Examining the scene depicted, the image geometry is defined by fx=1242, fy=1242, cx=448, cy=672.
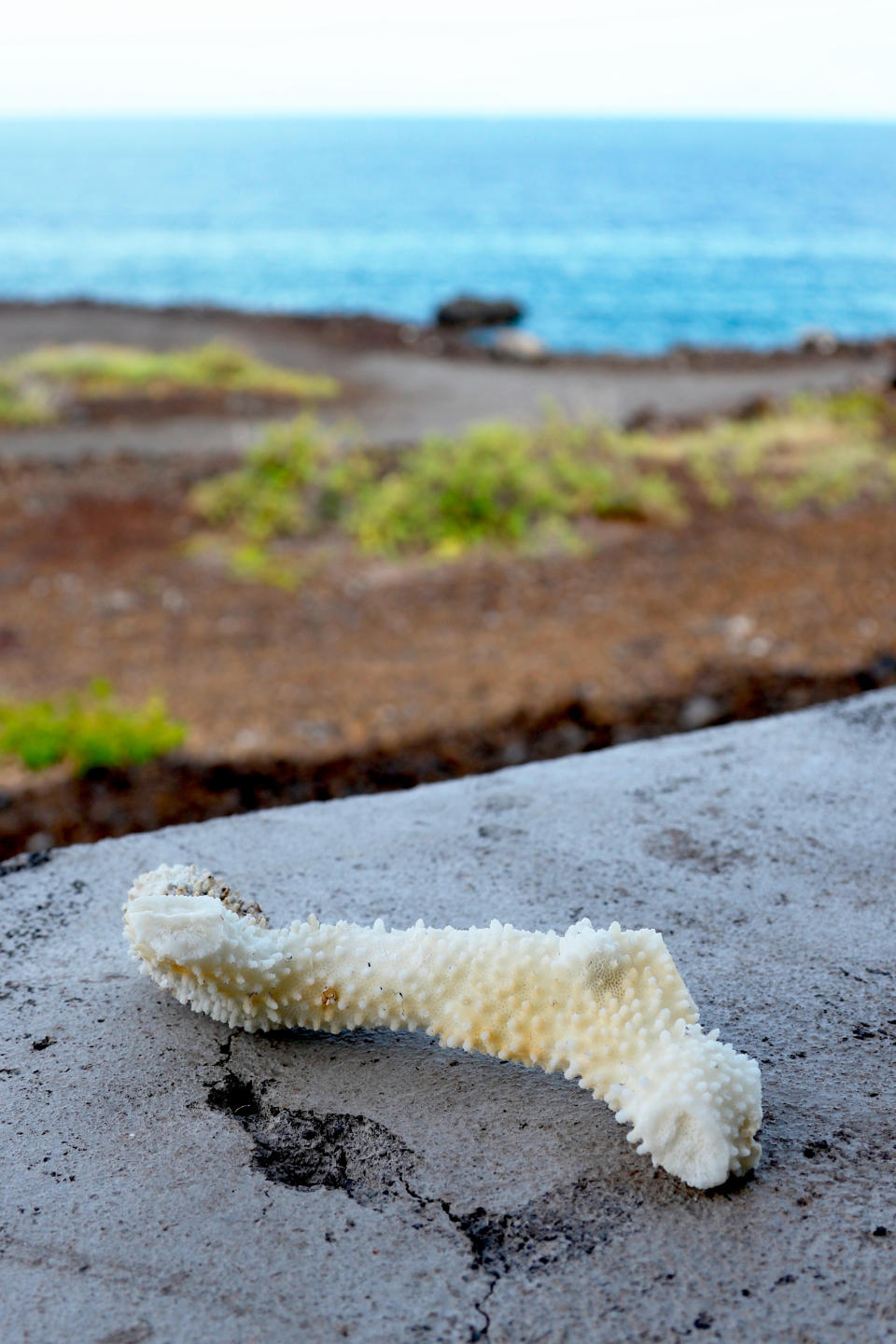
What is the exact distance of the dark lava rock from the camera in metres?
18.3

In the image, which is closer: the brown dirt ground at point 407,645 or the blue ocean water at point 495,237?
the brown dirt ground at point 407,645

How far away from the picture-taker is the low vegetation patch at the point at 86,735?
12.0 feet

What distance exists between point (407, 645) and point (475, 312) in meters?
14.4

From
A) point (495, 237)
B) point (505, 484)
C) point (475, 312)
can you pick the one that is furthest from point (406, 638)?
point (495, 237)

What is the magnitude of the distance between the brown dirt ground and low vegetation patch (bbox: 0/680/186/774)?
9cm

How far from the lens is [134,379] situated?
11.2 metres

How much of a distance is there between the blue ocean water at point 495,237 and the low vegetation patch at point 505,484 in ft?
31.6

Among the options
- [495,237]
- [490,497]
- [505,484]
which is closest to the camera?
[490,497]

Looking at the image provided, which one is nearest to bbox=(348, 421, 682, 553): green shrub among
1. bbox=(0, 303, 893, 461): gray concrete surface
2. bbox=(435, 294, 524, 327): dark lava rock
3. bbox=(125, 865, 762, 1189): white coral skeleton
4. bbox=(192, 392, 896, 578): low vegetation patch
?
bbox=(192, 392, 896, 578): low vegetation patch

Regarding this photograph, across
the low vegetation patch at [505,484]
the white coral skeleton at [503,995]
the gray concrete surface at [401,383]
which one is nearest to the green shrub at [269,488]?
the low vegetation patch at [505,484]

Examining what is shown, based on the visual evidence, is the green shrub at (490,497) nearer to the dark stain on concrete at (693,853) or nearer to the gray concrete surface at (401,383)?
the gray concrete surface at (401,383)

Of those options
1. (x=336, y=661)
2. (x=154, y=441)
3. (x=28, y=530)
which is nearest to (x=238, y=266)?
(x=154, y=441)

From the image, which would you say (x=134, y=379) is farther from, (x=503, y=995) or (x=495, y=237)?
(x=495, y=237)

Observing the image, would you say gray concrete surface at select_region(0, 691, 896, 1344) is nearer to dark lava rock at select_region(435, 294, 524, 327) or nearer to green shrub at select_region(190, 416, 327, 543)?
green shrub at select_region(190, 416, 327, 543)
